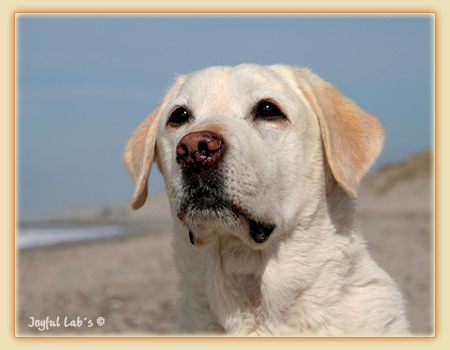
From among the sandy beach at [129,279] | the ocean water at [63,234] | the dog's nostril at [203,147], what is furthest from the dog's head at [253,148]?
the ocean water at [63,234]

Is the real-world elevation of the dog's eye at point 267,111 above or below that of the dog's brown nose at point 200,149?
above

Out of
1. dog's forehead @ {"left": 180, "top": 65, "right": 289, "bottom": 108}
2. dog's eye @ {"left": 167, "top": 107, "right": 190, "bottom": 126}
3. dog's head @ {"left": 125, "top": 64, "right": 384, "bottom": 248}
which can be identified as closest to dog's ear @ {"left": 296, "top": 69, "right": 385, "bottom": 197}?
dog's head @ {"left": 125, "top": 64, "right": 384, "bottom": 248}

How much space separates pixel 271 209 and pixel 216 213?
38 centimetres

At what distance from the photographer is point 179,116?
13.1ft

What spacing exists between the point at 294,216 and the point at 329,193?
1.33 ft

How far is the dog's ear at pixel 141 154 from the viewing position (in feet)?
14.0

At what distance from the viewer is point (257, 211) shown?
134 inches

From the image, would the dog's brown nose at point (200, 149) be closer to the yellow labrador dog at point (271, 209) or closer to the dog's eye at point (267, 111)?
the yellow labrador dog at point (271, 209)

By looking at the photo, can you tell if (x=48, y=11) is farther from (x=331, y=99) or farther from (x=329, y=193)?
(x=329, y=193)

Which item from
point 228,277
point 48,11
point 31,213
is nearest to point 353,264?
point 228,277

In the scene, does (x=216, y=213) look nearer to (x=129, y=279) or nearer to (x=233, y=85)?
(x=233, y=85)

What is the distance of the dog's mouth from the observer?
336cm

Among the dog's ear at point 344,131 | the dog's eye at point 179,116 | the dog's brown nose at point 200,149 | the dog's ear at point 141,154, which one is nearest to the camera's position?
the dog's brown nose at point 200,149

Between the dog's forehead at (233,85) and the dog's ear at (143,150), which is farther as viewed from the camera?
the dog's ear at (143,150)
